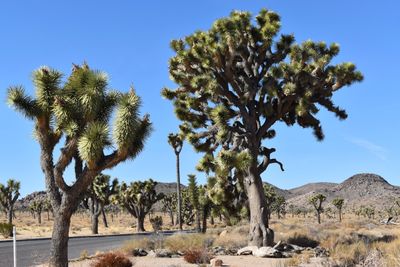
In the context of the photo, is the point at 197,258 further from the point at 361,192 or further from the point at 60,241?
the point at 361,192

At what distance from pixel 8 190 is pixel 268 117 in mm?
42234

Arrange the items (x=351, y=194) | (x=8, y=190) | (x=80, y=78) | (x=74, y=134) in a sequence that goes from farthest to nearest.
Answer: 1. (x=351, y=194)
2. (x=8, y=190)
3. (x=80, y=78)
4. (x=74, y=134)

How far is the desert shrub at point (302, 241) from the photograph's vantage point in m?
21.8

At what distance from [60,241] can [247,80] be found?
10.5 meters

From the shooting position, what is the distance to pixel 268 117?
70.3 feet

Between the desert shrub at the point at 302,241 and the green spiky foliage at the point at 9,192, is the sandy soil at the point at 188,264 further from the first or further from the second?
the green spiky foliage at the point at 9,192

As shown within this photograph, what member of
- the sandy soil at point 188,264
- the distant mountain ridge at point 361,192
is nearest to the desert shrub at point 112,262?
the sandy soil at point 188,264

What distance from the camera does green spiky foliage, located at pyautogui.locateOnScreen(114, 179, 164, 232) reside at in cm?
5312

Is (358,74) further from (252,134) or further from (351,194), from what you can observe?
(351,194)

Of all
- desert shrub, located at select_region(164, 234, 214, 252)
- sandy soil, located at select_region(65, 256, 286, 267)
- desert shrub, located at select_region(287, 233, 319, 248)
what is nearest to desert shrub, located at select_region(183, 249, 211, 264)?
sandy soil, located at select_region(65, 256, 286, 267)

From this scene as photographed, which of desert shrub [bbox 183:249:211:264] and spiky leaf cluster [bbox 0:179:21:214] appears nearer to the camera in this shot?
desert shrub [bbox 183:249:211:264]

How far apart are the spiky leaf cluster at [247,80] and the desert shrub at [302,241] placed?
10.6 feet

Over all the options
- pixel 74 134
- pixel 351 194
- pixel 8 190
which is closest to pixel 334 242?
pixel 74 134

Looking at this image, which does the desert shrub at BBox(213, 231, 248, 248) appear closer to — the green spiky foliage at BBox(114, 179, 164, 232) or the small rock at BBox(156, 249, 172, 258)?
the small rock at BBox(156, 249, 172, 258)
